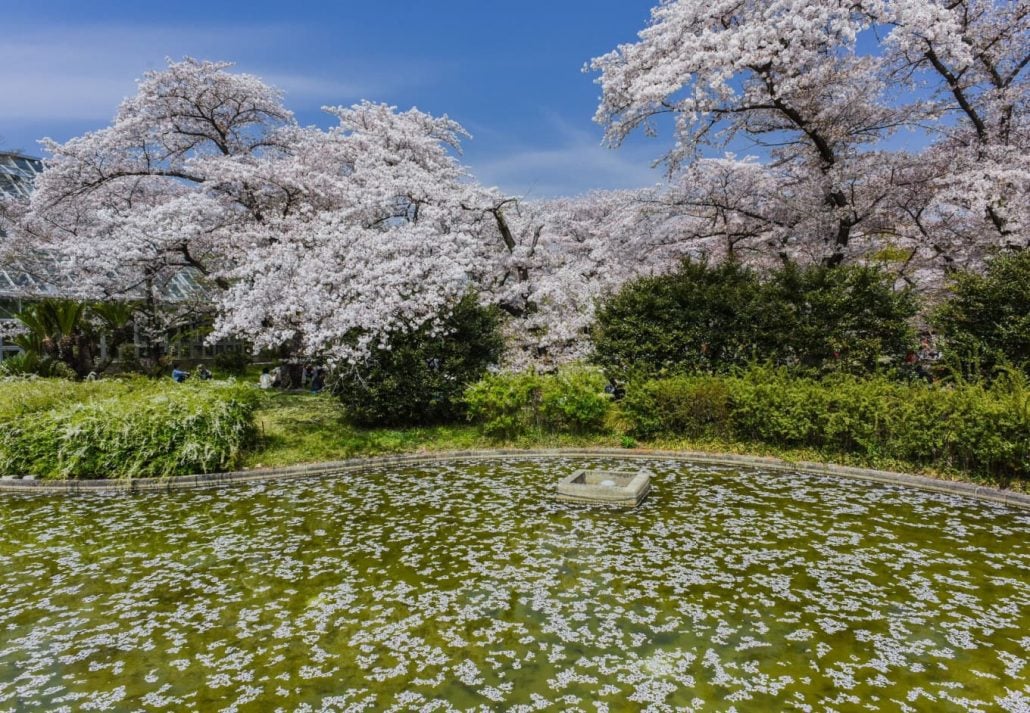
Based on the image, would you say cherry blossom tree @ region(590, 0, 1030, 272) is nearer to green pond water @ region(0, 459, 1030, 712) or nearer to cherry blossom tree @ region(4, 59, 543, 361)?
cherry blossom tree @ region(4, 59, 543, 361)

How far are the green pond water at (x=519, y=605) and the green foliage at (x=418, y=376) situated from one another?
5126 mm

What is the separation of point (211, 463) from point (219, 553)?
4.47 metres

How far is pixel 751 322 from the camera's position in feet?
49.3

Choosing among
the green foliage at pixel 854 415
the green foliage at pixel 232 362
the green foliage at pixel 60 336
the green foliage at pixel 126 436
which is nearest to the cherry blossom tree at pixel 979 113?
the green foliage at pixel 854 415

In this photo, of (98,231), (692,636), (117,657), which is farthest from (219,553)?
(98,231)

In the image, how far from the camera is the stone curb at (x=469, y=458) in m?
9.79

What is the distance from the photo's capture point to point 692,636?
17.2ft

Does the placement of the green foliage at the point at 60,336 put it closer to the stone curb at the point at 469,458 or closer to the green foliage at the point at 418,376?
the stone curb at the point at 469,458

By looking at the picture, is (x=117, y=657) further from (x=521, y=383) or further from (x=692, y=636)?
(x=521, y=383)

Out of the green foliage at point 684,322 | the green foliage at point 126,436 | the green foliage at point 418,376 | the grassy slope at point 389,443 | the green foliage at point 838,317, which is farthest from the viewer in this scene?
the green foliage at point 684,322

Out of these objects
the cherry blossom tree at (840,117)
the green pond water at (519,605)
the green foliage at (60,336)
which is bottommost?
the green pond water at (519,605)

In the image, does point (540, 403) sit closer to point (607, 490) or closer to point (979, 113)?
point (607, 490)

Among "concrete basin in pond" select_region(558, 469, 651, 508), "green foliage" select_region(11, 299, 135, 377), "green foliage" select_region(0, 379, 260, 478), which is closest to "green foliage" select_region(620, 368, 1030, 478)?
"concrete basin in pond" select_region(558, 469, 651, 508)

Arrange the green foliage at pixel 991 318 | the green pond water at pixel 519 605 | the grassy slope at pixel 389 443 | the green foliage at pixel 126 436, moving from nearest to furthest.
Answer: the green pond water at pixel 519 605 < the green foliage at pixel 126 436 < the grassy slope at pixel 389 443 < the green foliage at pixel 991 318
